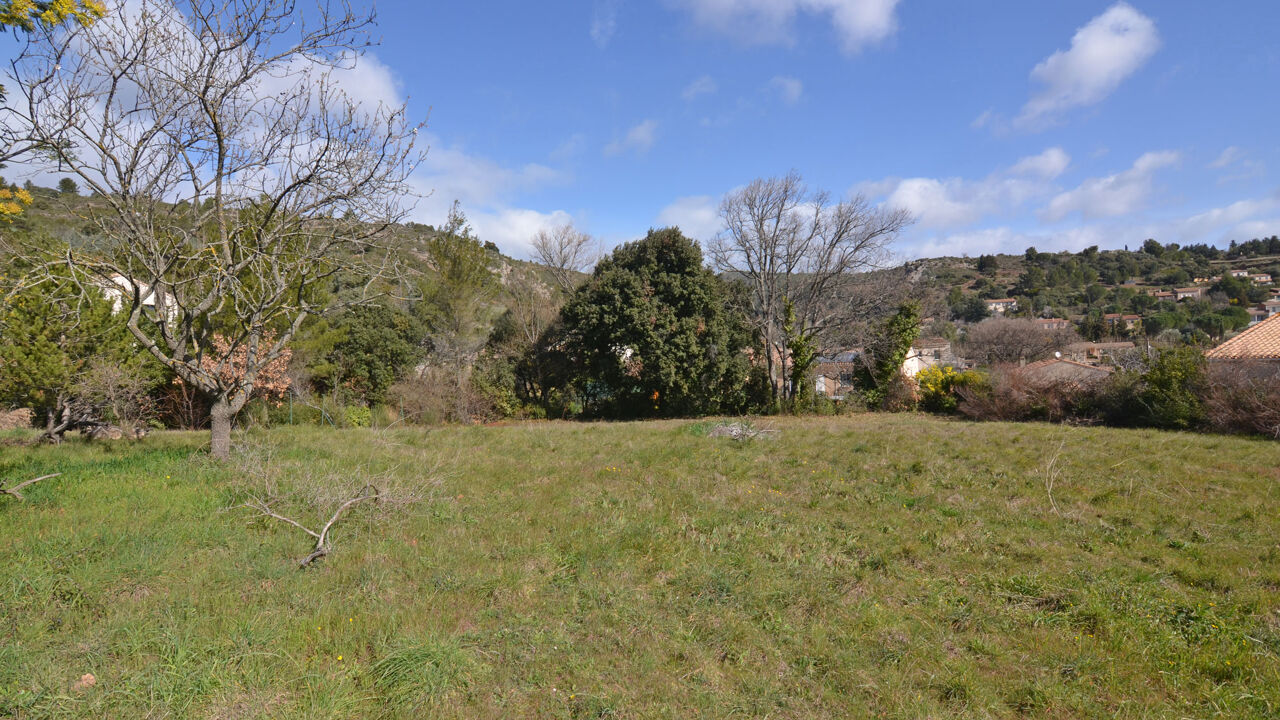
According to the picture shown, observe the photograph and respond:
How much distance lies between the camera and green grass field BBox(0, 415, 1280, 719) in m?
3.57

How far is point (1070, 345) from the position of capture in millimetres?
41625

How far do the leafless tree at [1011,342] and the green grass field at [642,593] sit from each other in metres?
33.2

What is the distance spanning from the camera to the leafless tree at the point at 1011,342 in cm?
3766

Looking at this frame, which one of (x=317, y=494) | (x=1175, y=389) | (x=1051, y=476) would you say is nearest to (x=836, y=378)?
(x=1175, y=389)

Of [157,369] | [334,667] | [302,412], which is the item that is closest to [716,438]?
[334,667]

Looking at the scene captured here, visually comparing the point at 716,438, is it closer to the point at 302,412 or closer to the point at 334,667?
the point at 334,667

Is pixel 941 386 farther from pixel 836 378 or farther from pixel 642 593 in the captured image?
pixel 642 593

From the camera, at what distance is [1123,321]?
4950cm

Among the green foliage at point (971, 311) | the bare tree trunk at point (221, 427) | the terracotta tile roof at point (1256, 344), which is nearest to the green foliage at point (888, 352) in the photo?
the terracotta tile roof at point (1256, 344)

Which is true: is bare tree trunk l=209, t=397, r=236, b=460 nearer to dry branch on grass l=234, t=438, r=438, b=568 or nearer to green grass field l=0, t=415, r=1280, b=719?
green grass field l=0, t=415, r=1280, b=719

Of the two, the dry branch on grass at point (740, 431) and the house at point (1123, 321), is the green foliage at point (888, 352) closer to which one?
the dry branch on grass at point (740, 431)

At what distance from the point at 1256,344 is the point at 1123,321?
127 ft

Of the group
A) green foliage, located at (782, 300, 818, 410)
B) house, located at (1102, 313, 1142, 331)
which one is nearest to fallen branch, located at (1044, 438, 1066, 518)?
green foliage, located at (782, 300, 818, 410)

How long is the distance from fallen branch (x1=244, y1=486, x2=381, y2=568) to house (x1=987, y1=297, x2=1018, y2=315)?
63841 mm
